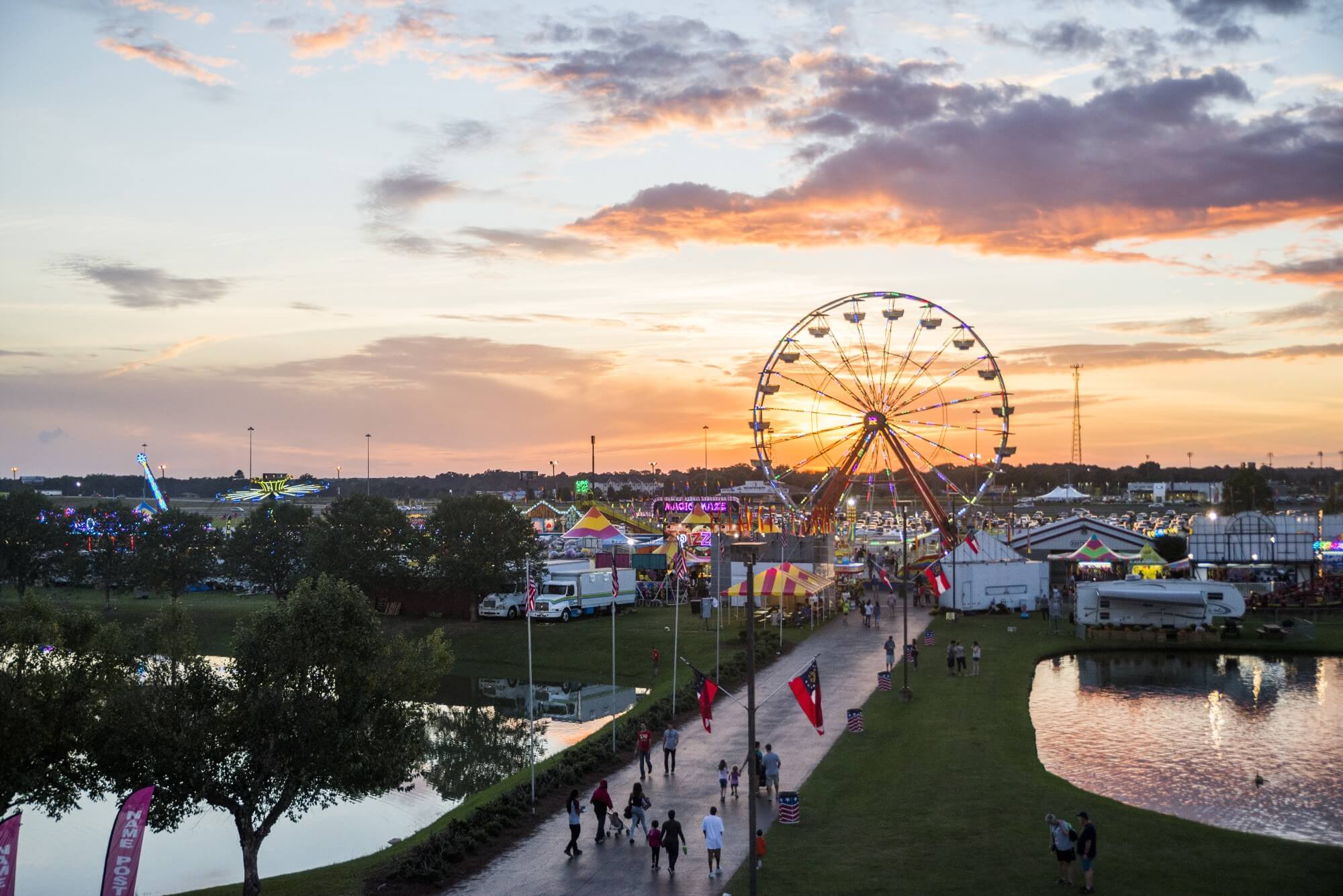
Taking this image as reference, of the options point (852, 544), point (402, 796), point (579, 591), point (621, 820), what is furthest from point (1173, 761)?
point (852, 544)

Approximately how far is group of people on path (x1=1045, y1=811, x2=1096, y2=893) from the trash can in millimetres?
6236

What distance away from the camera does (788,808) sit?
1041 inches

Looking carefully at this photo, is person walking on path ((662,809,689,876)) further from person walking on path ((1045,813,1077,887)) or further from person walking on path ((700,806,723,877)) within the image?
person walking on path ((1045,813,1077,887))

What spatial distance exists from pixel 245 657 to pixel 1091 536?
61.7 metres

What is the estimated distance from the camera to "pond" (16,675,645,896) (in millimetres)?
29172

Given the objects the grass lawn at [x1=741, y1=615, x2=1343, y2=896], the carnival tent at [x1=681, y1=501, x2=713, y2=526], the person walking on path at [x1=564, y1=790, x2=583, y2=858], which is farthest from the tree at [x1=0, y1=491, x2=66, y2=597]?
the grass lawn at [x1=741, y1=615, x2=1343, y2=896]

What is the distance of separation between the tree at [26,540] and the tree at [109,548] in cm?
192

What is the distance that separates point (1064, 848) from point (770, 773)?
8.43m

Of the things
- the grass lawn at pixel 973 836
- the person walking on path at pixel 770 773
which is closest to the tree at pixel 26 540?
the grass lawn at pixel 973 836

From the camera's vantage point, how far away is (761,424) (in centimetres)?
7862

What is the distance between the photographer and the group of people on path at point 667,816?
2320 centimetres

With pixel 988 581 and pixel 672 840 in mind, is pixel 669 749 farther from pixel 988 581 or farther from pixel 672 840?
pixel 988 581

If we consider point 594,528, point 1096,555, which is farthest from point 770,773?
point 594,528

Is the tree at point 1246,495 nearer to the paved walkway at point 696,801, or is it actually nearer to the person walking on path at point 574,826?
the paved walkway at point 696,801
